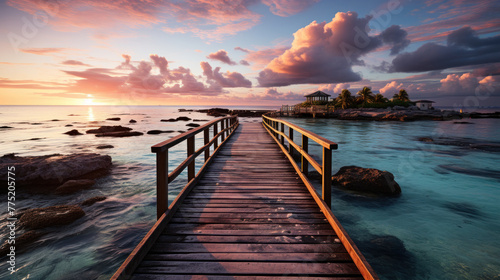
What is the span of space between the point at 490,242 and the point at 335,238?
4864 mm

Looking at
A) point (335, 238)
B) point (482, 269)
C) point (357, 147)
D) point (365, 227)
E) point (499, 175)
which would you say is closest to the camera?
point (335, 238)

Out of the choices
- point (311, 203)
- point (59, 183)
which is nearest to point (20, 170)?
point (59, 183)

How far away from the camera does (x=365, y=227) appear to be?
5.67 metres

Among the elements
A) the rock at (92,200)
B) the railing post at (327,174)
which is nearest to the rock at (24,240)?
the rock at (92,200)

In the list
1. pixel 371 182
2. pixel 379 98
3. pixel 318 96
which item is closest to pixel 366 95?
pixel 379 98

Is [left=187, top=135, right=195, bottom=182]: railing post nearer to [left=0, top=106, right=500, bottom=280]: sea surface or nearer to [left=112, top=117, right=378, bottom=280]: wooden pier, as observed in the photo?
[left=112, top=117, right=378, bottom=280]: wooden pier

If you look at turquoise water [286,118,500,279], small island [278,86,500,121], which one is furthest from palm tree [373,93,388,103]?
turquoise water [286,118,500,279]

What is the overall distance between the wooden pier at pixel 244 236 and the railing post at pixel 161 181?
0.04 ft

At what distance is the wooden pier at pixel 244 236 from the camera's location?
7.55 feet

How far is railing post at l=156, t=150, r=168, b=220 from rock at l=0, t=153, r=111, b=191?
6.86 m

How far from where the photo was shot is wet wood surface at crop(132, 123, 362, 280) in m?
2.31

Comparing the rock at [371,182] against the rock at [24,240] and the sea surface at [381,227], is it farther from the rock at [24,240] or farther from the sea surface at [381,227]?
the rock at [24,240]

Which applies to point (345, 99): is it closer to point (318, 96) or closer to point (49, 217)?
point (318, 96)

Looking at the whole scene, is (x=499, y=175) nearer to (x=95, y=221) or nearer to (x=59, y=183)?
(x=95, y=221)
